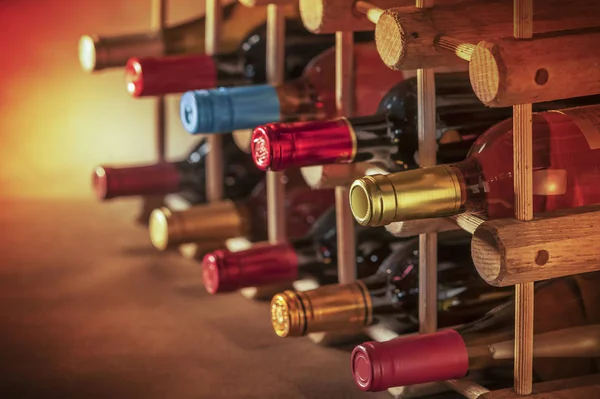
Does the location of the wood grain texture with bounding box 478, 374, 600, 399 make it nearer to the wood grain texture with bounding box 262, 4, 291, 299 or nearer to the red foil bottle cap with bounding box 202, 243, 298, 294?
the red foil bottle cap with bounding box 202, 243, 298, 294

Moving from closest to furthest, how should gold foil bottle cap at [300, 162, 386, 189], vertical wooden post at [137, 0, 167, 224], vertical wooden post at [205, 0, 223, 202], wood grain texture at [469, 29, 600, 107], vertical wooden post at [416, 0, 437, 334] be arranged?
1. wood grain texture at [469, 29, 600, 107]
2. vertical wooden post at [416, 0, 437, 334]
3. gold foil bottle cap at [300, 162, 386, 189]
4. vertical wooden post at [205, 0, 223, 202]
5. vertical wooden post at [137, 0, 167, 224]

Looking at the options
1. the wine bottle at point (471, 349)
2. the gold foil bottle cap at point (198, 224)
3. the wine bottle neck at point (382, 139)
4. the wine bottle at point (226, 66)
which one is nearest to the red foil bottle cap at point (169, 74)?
the wine bottle at point (226, 66)

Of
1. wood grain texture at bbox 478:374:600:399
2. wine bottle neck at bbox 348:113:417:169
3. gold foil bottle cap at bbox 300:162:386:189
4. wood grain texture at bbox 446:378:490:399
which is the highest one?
wine bottle neck at bbox 348:113:417:169

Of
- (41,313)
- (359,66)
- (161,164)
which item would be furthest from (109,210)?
(359,66)

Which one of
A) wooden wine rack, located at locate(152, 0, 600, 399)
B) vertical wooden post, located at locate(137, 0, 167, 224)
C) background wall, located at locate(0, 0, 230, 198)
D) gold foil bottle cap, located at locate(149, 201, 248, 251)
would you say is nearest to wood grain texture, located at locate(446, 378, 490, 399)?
wooden wine rack, located at locate(152, 0, 600, 399)

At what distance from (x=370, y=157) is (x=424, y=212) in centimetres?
11

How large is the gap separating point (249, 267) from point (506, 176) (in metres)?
0.24

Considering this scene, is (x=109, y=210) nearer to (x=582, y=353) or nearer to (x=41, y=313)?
(x=41, y=313)

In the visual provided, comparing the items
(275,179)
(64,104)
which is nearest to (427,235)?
(275,179)

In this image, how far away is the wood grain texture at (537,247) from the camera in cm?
63

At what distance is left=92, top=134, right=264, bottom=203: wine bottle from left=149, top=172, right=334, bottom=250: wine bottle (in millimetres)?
65

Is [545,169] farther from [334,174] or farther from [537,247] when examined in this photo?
[334,174]

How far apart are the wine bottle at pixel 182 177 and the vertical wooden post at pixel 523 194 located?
501 millimetres

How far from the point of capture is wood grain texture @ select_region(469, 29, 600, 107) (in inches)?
23.2
